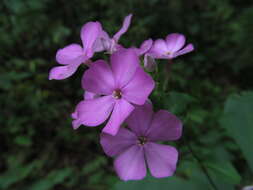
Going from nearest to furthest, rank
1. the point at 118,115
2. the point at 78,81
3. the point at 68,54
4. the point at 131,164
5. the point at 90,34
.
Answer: the point at 118,115 → the point at 131,164 → the point at 90,34 → the point at 68,54 → the point at 78,81

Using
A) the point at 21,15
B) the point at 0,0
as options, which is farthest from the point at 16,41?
the point at 0,0

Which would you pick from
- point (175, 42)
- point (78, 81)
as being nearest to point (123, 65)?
point (175, 42)

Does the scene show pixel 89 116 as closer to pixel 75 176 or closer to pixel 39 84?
pixel 75 176

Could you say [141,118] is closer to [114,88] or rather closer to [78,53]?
[114,88]

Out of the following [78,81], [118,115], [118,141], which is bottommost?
[78,81]

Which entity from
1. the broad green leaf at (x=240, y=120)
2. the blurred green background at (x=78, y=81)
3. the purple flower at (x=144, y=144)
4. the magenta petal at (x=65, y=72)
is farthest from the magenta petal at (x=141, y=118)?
the blurred green background at (x=78, y=81)

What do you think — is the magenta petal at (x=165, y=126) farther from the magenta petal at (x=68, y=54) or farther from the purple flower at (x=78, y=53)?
the magenta petal at (x=68, y=54)

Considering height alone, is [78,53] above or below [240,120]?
above
